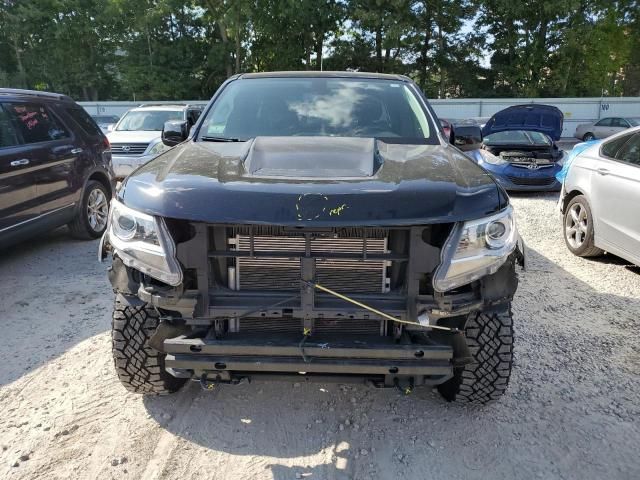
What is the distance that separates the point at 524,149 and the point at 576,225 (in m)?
4.46

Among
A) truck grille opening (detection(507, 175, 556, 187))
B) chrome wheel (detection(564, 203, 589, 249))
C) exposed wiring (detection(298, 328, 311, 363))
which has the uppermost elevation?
exposed wiring (detection(298, 328, 311, 363))

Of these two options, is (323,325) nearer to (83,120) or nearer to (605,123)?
(83,120)

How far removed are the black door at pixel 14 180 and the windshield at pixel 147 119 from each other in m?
6.14

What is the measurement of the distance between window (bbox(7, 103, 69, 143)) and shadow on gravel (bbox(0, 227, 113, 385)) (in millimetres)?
1307

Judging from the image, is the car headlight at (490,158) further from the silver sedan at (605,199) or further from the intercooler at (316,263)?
the intercooler at (316,263)

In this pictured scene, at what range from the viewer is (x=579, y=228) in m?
5.75

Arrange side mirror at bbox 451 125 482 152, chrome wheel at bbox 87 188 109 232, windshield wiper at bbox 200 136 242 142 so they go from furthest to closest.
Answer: chrome wheel at bbox 87 188 109 232 → side mirror at bbox 451 125 482 152 → windshield wiper at bbox 200 136 242 142

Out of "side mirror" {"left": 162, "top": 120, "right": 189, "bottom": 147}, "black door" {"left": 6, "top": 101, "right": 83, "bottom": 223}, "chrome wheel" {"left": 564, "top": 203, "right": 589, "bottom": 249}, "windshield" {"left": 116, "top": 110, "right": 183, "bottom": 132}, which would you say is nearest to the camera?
"side mirror" {"left": 162, "top": 120, "right": 189, "bottom": 147}

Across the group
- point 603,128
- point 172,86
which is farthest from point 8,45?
point 603,128

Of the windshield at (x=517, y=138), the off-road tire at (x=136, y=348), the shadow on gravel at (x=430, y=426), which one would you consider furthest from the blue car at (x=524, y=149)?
the off-road tire at (x=136, y=348)

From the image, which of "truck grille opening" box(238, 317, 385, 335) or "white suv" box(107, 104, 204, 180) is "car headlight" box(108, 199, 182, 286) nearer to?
"truck grille opening" box(238, 317, 385, 335)

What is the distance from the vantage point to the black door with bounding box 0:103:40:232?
4.85m

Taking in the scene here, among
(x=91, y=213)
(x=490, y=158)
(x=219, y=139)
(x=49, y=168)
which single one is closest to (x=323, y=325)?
(x=219, y=139)

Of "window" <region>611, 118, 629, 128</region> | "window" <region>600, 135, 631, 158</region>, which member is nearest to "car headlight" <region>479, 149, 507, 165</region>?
"window" <region>600, 135, 631, 158</region>
